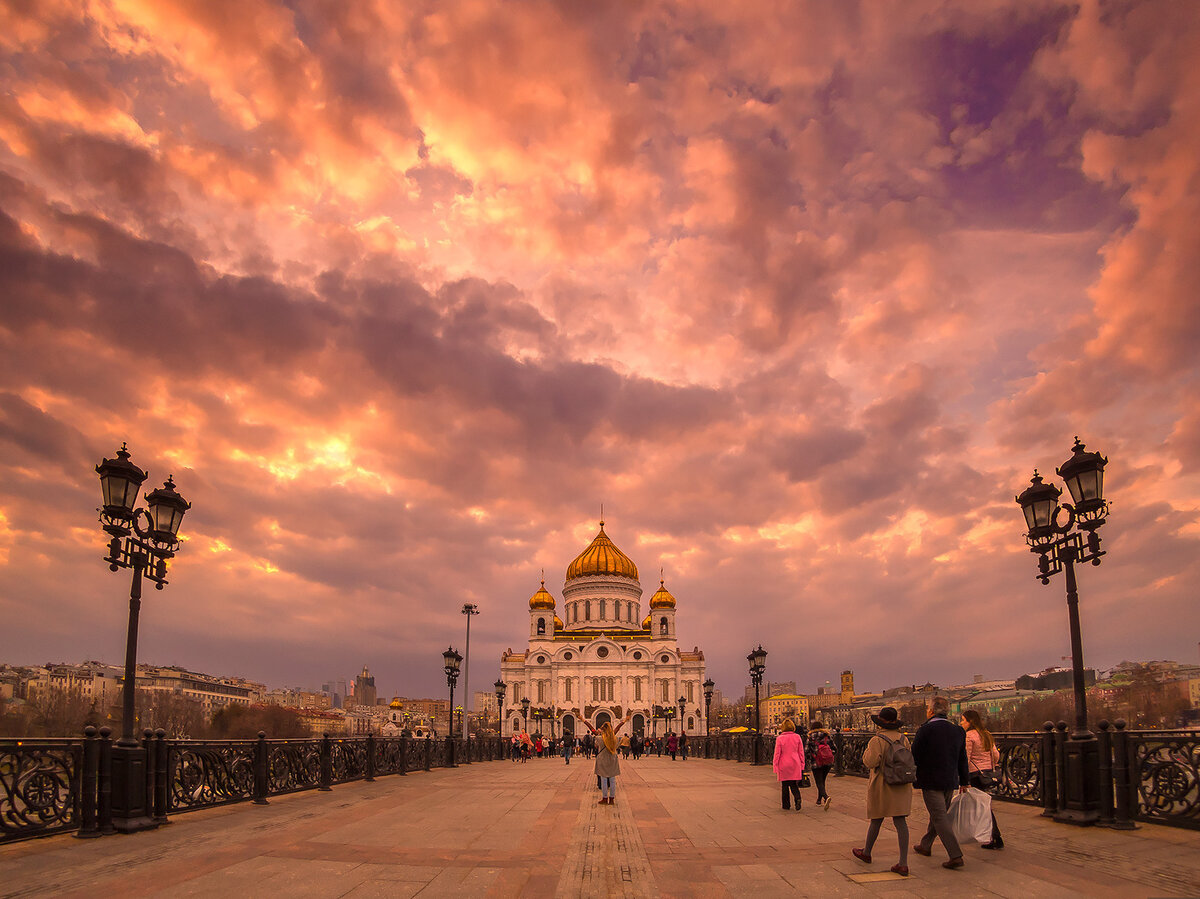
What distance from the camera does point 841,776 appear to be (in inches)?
771

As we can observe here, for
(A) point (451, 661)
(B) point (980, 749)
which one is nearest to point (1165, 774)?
(B) point (980, 749)

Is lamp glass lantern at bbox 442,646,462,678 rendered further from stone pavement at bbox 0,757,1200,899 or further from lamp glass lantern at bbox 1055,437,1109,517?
lamp glass lantern at bbox 1055,437,1109,517

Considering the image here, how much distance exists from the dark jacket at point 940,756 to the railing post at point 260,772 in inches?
432

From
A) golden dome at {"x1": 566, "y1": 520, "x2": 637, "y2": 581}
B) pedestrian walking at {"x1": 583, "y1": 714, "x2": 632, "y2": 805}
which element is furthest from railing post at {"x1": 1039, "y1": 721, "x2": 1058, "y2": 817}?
golden dome at {"x1": 566, "y1": 520, "x2": 637, "y2": 581}

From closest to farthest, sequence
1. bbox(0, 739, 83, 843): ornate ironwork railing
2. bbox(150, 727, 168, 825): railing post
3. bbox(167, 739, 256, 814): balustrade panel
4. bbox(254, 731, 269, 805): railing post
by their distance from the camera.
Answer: bbox(0, 739, 83, 843): ornate ironwork railing, bbox(150, 727, 168, 825): railing post, bbox(167, 739, 256, 814): balustrade panel, bbox(254, 731, 269, 805): railing post

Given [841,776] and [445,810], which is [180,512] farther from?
[841,776]

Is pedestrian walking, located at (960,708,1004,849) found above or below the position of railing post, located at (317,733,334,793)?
above

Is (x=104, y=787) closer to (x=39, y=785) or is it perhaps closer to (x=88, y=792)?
(x=88, y=792)

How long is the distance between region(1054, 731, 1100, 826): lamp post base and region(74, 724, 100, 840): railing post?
487 inches

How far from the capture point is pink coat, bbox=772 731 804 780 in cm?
1287

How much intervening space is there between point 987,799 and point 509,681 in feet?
259

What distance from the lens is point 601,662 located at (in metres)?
80.2

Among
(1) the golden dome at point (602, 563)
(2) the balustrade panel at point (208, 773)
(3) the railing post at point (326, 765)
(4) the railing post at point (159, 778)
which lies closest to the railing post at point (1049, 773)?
(4) the railing post at point (159, 778)

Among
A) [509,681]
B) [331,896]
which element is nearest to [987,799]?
[331,896]
